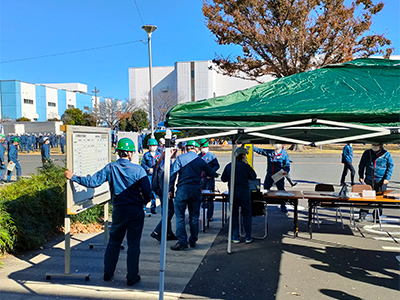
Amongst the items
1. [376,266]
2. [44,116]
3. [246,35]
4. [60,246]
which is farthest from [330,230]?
[44,116]

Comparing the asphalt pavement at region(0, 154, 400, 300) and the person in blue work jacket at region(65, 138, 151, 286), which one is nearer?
the asphalt pavement at region(0, 154, 400, 300)

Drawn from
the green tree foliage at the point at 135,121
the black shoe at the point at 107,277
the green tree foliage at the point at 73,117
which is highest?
the green tree foliage at the point at 73,117

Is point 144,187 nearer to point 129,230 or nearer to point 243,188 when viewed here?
point 129,230

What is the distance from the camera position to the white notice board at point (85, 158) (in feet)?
15.6

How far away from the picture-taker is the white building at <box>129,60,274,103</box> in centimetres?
5644

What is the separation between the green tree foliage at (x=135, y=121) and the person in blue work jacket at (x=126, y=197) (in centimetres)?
4173

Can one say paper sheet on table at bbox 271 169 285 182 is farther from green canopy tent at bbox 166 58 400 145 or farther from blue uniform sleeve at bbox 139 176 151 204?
blue uniform sleeve at bbox 139 176 151 204

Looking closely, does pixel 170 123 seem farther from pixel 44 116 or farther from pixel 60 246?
pixel 44 116

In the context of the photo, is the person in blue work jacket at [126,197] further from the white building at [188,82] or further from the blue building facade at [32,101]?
the blue building facade at [32,101]

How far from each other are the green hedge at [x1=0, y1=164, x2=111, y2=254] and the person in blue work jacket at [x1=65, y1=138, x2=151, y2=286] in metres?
1.94

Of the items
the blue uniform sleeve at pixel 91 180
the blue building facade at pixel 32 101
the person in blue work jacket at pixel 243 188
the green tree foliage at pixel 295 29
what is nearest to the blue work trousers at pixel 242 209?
the person in blue work jacket at pixel 243 188

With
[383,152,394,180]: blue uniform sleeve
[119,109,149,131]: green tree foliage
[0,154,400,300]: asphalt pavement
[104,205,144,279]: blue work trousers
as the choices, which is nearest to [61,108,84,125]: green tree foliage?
[119,109,149,131]: green tree foliage

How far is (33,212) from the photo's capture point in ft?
20.5

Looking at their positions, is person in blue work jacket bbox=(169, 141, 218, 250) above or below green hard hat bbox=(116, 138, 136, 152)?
below
